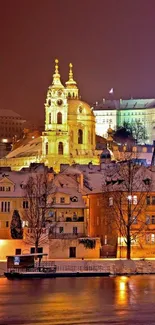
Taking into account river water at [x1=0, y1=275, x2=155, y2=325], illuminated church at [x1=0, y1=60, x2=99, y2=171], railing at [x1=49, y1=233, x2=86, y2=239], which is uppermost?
illuminated church at [x1=0, y1=60, x2=99, y2=171]

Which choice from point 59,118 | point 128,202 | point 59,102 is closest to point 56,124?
point 59,118

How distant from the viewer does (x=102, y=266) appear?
81.8 meters

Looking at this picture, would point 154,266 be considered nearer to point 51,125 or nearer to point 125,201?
point 125,201

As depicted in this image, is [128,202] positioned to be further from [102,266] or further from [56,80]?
[56,80]

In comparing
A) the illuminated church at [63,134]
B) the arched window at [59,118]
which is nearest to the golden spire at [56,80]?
the illuminated church at [63,134]

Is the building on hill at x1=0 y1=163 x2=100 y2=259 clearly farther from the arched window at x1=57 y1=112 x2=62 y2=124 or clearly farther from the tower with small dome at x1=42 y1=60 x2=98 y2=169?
the arched window at x1=57 y1=112 x2=62 y2=124

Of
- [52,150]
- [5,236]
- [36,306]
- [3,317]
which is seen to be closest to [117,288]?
[36,306]

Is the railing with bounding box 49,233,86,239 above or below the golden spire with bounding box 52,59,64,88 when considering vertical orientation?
below

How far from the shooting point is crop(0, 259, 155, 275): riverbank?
8088 cm

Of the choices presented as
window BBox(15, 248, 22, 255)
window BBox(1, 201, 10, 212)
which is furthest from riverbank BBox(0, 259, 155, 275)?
window BBox(1, 201, 10, 212)

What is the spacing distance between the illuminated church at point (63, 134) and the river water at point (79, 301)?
96.7 metres

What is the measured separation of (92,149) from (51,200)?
8889cm

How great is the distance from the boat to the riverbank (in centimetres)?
39

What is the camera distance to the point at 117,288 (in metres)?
72.6
